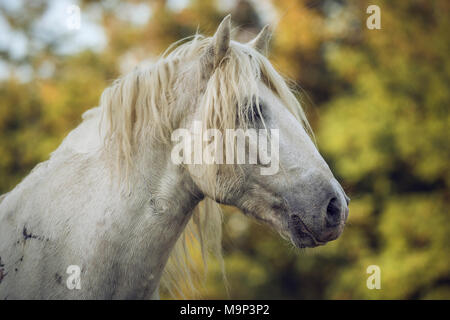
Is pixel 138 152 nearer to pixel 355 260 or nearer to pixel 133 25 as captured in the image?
pixel 355 260

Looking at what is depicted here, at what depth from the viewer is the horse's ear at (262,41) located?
199 cm

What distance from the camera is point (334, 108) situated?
7.29 metres

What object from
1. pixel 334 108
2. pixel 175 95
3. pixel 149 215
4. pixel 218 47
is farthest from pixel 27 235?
pixel 334 108

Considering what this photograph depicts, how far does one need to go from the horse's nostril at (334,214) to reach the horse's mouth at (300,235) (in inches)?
4.0

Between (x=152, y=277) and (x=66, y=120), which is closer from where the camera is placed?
(x=152, y=277)

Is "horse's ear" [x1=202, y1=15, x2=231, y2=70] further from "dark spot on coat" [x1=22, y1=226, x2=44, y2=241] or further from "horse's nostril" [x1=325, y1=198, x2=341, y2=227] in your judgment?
"dark spot on coat" [x1=22, y1=226, x2=44, y2=241]

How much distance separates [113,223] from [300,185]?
2.70 feet

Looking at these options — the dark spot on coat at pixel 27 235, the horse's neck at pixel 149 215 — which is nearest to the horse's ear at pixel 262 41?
the horse's neck at pixel 149 215

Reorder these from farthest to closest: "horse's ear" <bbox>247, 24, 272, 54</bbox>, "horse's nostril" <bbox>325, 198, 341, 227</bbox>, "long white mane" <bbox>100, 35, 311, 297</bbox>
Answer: "horse's ear" <bbox>247, 24, 272, 54</bbox> < "long white mane" <bbox>100, 35, 311, 297</bbox> < "horse's nostril" <bbox>325, 198, 341, 227</bbox>

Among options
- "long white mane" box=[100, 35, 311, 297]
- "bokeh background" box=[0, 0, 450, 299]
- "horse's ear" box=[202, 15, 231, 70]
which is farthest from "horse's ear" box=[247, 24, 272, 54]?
"bokeh background" box=[0, 0, 450, 299]

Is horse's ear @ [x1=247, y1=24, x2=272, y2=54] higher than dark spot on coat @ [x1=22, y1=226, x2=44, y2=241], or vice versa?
horse's ear @ [x1=247, y1=24, x2=272, y2=54]

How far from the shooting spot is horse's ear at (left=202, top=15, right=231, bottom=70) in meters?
1.62

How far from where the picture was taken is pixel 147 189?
1.65 meters
